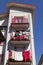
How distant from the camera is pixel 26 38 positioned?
100.0 ft

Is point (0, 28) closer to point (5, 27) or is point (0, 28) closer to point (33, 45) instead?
point (5, 27)

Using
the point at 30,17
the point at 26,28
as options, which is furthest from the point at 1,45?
the point at 30,17

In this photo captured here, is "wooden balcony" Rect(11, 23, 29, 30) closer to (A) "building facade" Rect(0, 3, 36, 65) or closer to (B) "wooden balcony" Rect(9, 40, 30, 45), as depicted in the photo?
(A) "building facade" Rect(0, 3, 36, 65)

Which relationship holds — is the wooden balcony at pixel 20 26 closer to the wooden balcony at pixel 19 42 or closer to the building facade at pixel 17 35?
the building facade at pixel 17 35

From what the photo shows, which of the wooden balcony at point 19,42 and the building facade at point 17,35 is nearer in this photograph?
the building facade at point 17,35

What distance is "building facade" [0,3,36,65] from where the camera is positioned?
28.4 m

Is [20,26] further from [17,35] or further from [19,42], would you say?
[19,42]

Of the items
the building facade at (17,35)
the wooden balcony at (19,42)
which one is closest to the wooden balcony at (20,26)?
the building facade at (17,35)

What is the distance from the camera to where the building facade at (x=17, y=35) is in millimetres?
28438

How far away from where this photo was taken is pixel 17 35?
102 feet

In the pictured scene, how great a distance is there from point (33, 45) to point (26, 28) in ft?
11.6

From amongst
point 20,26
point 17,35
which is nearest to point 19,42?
point 17,35

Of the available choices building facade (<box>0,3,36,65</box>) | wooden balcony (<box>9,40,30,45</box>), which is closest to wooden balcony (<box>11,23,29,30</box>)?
building facade (<box>0,3,36,65</box>)

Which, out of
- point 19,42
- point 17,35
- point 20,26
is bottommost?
point 19,42
